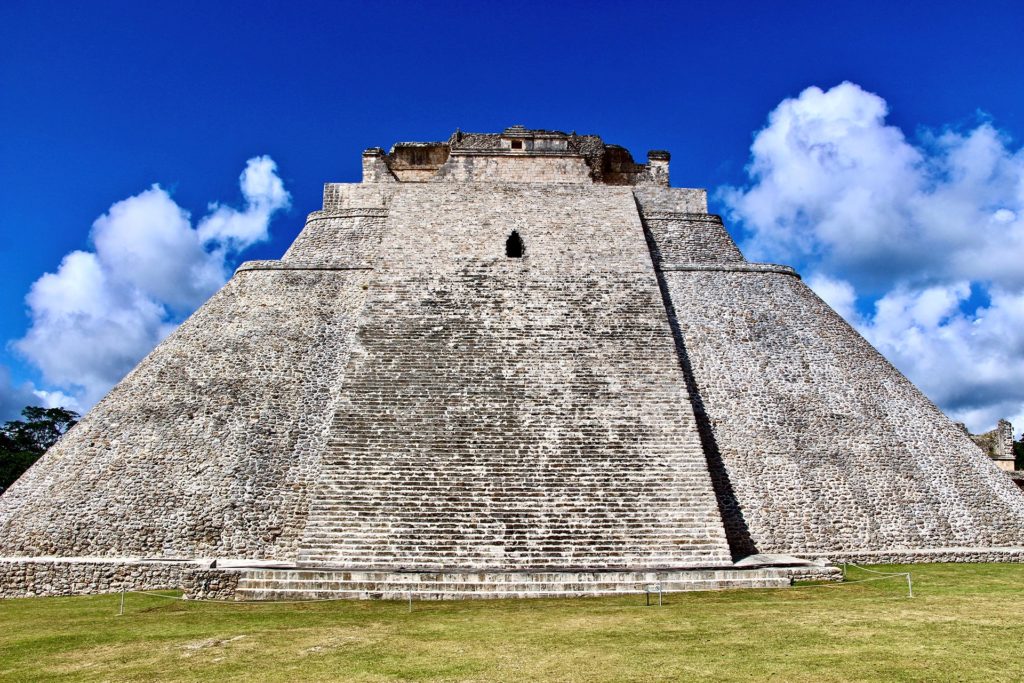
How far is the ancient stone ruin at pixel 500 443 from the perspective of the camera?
27.0 ft

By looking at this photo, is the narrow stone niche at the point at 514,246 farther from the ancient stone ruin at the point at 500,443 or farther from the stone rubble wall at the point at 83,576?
the stone rubble wall at the point at 83,576

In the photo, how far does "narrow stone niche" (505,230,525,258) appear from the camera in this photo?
13406 mm

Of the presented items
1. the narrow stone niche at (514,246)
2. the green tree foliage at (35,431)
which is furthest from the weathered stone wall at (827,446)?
the green tree foliage at (35,431)

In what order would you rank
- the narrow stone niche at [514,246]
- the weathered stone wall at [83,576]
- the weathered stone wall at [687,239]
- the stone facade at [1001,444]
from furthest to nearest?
the stone facade at [1001,444], the weathered stone wall at [687,239], the narrow stone niche at [514,246], the weathered stone wall at [83,576]

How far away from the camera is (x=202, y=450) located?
9.60 meters

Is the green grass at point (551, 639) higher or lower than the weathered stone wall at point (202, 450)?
lower

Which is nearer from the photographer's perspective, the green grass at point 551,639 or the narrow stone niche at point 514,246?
the green grass at point 551,639

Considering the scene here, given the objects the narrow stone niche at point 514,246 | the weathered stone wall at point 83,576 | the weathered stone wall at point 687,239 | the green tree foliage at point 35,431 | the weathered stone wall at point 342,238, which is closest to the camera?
the weathered stone wall at point 83,576

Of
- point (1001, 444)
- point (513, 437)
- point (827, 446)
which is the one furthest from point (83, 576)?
point (1001, 444)

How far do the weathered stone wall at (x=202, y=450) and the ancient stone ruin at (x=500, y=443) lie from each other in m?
0.04

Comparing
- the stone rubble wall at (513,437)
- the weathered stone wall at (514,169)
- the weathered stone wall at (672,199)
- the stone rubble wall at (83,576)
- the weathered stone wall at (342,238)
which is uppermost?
the weathered stone wall at (514,169)

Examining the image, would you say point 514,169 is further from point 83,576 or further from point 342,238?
point 83,576

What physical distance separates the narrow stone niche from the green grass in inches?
295

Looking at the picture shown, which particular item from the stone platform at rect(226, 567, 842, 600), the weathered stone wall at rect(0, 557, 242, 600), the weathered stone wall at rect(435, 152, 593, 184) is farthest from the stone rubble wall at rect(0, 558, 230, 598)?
the weathered stone wall at rect(435, 152, 593, 184)
